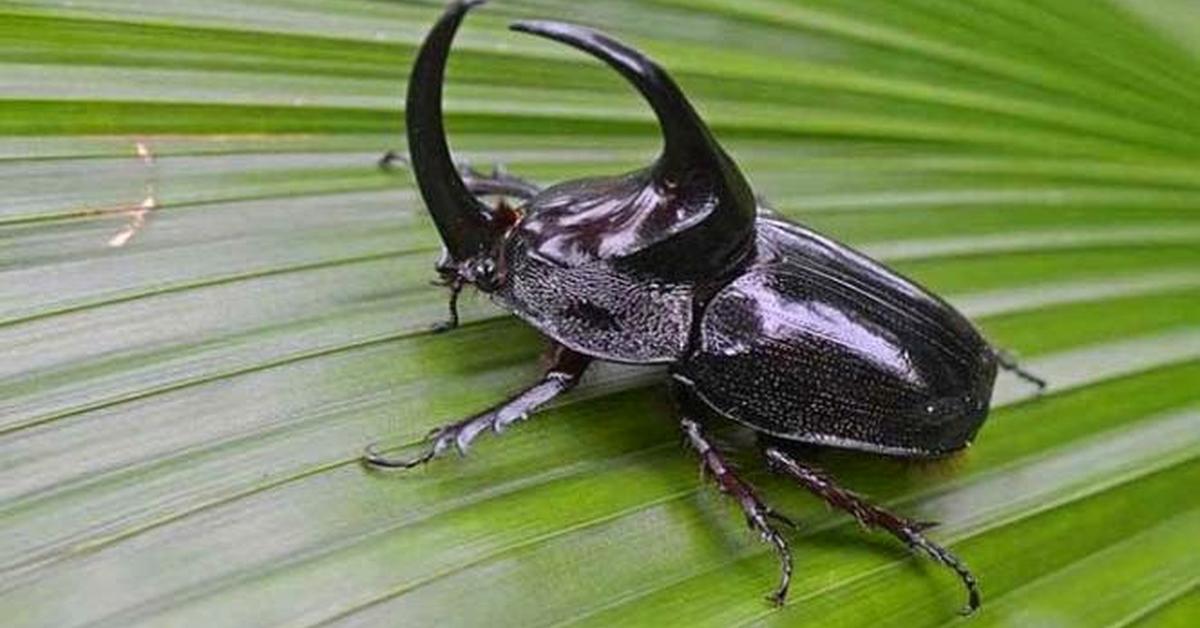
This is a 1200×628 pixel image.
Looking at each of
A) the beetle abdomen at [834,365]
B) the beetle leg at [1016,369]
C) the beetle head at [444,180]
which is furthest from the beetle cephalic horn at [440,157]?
the beetle leg at [1016,369]

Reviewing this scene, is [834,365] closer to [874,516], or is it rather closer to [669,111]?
[874,516]

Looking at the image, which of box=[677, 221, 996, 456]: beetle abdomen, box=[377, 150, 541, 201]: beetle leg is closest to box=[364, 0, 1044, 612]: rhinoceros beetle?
box=[677, 221, 996, 456]: beetle abdomen

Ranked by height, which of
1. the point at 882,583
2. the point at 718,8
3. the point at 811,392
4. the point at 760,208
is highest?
the point at 718,8

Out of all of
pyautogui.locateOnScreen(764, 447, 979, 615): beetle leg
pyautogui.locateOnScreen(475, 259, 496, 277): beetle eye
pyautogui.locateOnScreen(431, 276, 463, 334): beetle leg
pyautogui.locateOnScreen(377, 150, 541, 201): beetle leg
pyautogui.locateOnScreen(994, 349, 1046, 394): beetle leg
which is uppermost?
pyautogui.locateOnScreen(377, 150, 541, 201): beetle leg

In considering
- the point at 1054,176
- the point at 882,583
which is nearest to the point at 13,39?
the point at 882,583

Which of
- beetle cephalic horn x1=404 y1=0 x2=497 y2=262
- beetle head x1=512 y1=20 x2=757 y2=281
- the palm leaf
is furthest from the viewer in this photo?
beetle head x1=512 y1=20 x2=757 y2=281

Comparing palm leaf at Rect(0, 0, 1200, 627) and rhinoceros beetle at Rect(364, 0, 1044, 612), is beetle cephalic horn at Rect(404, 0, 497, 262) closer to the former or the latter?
rhinoceros beetle at Rect(364, 0, 1044, 612)

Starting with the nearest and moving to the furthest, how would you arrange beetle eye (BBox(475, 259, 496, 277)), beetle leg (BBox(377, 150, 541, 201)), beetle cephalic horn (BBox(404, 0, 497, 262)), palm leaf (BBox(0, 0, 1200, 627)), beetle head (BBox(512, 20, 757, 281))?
palm leaf (BBox(0, 0, 1200, 627)) → beetle cephalic horn (BBox(404, 0, 497, 262)) → beetle head (BBox(512, 20, 757, 281)) → beetle eye (BBox(475, 259, 496, 277)) → beetle leg (BBox(377, 150, 541, 201))

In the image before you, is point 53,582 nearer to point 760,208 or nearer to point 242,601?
point 242,601
